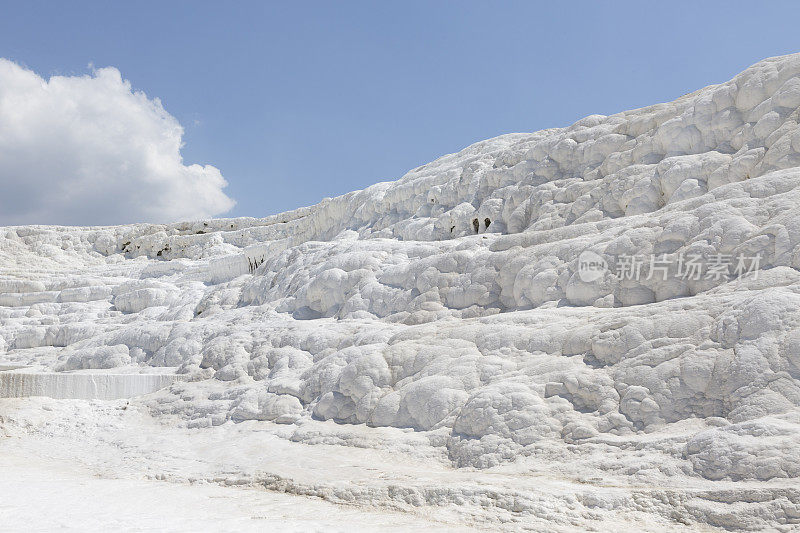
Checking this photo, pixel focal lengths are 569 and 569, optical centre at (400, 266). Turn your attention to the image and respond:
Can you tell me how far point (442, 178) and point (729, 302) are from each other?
16.9 metres

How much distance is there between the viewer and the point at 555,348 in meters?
8.11

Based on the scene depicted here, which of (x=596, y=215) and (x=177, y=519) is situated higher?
(x=596, y=215)

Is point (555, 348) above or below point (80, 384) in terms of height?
above

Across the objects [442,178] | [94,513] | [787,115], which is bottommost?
[94,513]

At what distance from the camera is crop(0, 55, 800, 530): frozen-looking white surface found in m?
5.51

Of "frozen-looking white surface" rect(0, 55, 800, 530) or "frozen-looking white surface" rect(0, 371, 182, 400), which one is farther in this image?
"frozen-looking white surface" rect(0, 371, 182, 400)

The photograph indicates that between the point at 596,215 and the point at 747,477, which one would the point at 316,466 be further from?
the point at 596,215

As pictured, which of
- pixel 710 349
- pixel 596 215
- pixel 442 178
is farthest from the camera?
pixel 442 178

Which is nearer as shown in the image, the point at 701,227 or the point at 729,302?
the point at 729,302

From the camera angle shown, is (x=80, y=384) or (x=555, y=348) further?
(x=80, y=384)

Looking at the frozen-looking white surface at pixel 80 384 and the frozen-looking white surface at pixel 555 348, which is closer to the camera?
the frozen-looking white surface at pixel 555 348

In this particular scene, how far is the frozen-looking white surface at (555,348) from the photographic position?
5.51m

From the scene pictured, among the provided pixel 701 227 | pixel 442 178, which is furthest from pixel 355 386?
pixel 442 178

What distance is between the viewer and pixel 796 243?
777cm
